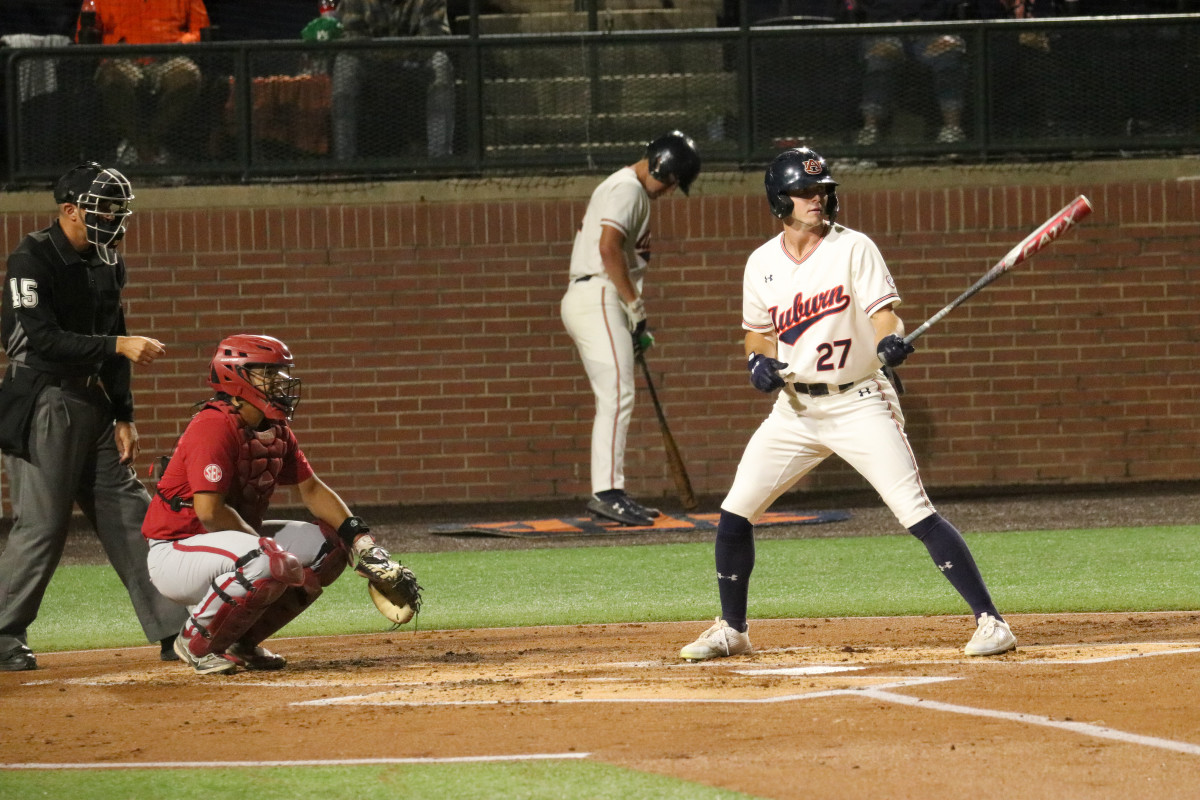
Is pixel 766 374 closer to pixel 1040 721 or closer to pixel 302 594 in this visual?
pixel 1040 721

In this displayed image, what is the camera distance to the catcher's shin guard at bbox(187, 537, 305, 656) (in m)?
5.93

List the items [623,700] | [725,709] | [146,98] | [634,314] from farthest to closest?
[146,98], [634,314], [623,700], [725,709]

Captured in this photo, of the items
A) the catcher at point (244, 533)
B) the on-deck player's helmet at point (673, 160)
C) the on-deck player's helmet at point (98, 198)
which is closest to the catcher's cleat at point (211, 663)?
the catcher at point (244, 533)

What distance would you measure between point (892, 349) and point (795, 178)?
805 millimetres

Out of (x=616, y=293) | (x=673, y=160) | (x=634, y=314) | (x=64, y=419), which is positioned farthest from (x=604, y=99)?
(x=64, y=419)

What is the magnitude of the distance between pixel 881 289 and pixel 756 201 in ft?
21.9

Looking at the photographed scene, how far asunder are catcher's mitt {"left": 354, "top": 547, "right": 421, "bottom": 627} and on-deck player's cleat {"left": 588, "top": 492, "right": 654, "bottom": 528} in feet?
14.3

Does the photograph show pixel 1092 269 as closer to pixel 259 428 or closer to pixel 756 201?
pixel 756 201

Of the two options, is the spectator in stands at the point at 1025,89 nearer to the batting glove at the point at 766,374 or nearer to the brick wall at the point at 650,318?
the brick wall at the point at 650,318

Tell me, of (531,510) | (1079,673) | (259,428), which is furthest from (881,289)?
(531,510)

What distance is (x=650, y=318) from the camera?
12.6 metres

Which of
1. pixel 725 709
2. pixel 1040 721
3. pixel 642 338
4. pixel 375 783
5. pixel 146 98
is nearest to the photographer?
pixel 375 783

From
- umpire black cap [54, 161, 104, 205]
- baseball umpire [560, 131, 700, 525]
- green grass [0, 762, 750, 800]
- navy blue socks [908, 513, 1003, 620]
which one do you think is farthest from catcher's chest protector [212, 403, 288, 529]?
baseball umpire [560, 131, 700, 525]

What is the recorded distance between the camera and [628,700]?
5.45 m
